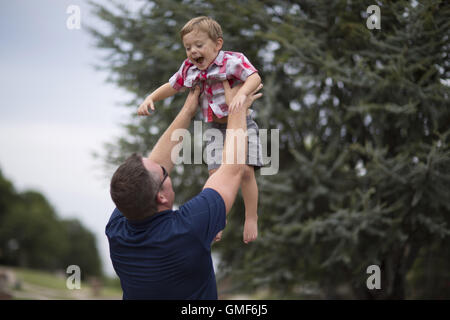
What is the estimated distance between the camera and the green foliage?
33.2 m

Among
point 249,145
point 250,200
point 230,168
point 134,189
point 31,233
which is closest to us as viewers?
point 134,189

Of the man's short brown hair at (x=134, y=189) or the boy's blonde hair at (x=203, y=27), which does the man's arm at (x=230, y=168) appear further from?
the boy's blonde hair at (x=203, y=27)

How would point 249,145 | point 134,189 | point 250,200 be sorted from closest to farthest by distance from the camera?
point 134,189 < point 249,145 < point 250,200

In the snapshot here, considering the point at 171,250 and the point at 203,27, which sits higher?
the point at 203,27

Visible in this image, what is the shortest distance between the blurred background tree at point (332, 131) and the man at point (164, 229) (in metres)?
3.77

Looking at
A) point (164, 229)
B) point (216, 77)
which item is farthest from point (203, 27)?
point (164, 229)

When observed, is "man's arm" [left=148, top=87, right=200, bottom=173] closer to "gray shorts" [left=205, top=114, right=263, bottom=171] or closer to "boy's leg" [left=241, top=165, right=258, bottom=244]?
"gray shorts" [left=205, top=114, right=263, bottom=171]

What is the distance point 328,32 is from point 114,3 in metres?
3.60

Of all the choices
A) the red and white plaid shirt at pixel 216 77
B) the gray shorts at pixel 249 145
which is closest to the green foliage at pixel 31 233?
the gray shorts at pixel 249 145

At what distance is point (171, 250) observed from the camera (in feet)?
6.13

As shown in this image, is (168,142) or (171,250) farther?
(168,142)

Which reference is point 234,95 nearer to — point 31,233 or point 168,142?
point 168,142

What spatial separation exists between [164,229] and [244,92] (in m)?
0.77

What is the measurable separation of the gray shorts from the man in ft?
0.91
